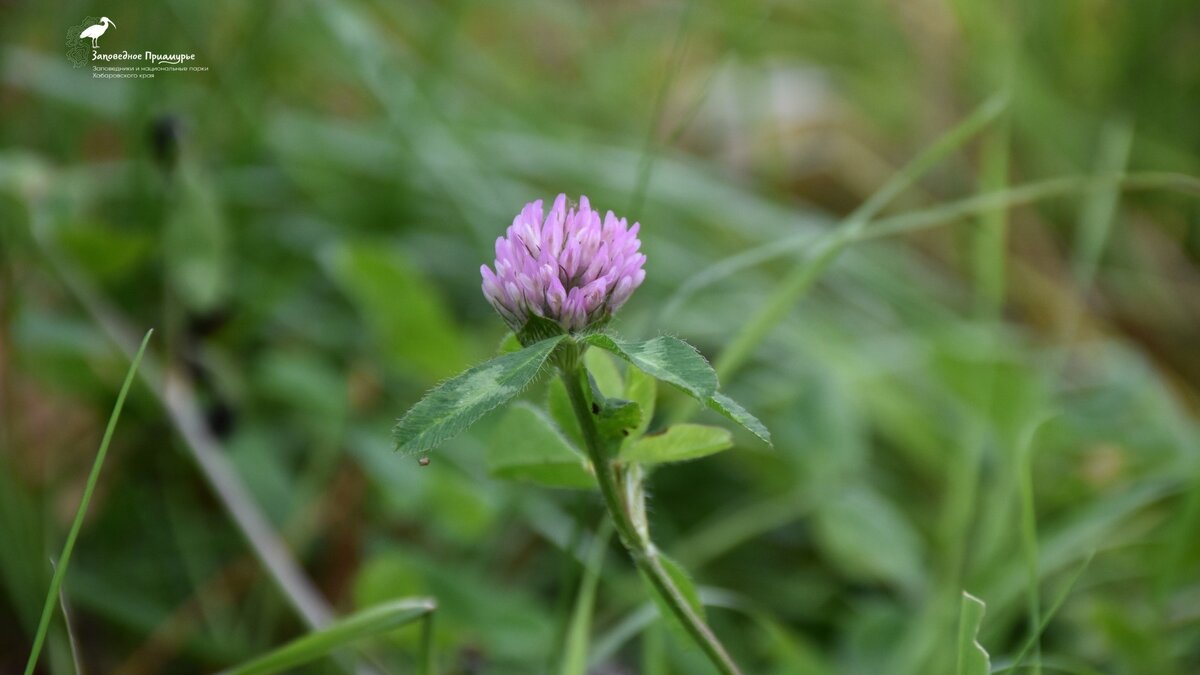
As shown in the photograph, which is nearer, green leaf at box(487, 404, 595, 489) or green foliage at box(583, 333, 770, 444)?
green foliage at box(583, 333, 770, 444)

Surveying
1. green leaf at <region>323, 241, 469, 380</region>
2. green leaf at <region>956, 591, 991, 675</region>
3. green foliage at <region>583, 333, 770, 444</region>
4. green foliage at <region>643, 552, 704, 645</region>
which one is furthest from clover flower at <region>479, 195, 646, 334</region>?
green leaf at <region>323, 241, 469, 380</region>

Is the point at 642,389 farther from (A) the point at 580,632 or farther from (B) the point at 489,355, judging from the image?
(B) the point at 489,355

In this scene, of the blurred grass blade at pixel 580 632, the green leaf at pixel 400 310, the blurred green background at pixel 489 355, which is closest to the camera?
the blurred grass blade at pixel 580 632

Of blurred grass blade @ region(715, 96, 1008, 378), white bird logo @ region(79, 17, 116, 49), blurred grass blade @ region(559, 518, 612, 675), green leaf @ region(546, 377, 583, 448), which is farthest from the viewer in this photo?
white bird logo @ region(79, 17, 116, 49)

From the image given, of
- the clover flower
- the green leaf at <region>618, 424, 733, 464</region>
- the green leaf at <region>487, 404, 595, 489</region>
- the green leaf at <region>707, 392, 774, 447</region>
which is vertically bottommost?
the green leaf at <region>487, 404, 595, 489</region>

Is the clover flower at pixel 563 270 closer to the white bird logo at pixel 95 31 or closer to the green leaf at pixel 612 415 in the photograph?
the green leaf at pixel 612 415

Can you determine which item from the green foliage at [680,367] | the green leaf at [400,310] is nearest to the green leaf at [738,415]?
the green foliage at [680,367]

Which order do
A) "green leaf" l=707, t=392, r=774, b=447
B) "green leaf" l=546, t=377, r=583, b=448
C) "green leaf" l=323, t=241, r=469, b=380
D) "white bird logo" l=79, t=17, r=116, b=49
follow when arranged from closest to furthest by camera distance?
1. "green leaf" l=707, t=392, r=774, b=447
2. "green leaf" l=546, t=377, r=583, b=448
3. "green leaf" l=323, t=241, r=469, b=380
4. "white bird logo" l=79, t=17, r=116, b=49

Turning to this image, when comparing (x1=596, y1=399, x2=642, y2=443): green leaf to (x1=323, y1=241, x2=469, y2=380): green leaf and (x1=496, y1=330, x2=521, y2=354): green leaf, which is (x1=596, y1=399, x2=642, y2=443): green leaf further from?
(x1=323, y1=241, x2=469, y2=380): green leaf
